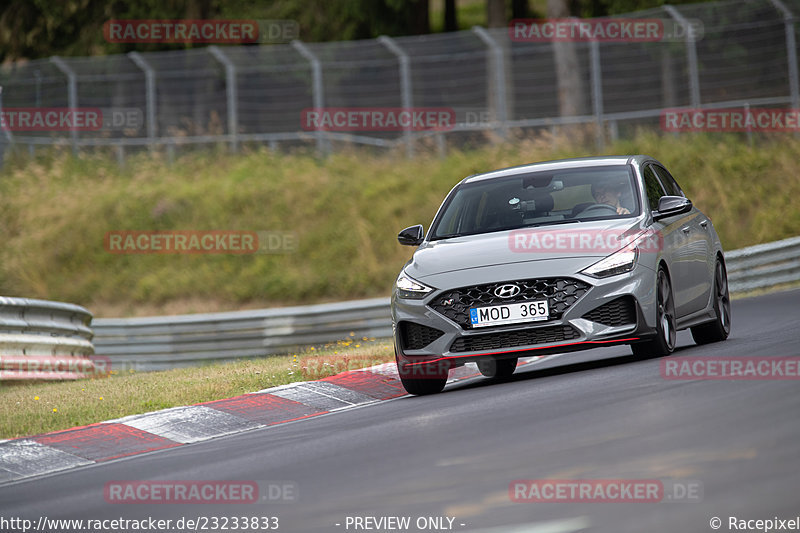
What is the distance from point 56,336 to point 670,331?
26.8 ft

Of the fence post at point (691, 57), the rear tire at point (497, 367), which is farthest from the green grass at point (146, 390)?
the fence post at point (691, 57)

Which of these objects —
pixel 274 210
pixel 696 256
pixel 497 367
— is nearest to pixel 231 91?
pixel 274 210

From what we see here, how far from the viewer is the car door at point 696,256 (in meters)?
10.9

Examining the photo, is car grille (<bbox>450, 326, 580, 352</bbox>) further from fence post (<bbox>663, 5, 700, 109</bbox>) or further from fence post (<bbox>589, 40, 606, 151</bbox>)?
fence post (<bbox>589, 40, 606, 151</bbox>)

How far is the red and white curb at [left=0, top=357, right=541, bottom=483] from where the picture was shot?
859 cm

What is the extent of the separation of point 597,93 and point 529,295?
56.8 ft

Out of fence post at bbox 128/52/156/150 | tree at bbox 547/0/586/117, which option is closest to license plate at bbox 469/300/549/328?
tree at bbox 547/0/586/117

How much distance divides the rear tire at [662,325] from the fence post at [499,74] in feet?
A: 52.8

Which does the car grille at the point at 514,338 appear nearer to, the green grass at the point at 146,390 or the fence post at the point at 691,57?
the green grass at the point at 146,390

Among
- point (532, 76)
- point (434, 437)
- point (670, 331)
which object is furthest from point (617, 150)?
point (434, 437)

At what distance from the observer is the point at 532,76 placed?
29.0 m

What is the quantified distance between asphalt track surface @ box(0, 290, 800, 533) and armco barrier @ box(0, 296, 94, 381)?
19.3ft

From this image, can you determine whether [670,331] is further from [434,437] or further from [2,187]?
[2,187]

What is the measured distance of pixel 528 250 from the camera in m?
9.84
